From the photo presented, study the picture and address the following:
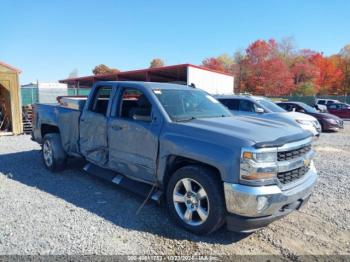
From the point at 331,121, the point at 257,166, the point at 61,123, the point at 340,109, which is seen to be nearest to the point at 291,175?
the point at 257,166

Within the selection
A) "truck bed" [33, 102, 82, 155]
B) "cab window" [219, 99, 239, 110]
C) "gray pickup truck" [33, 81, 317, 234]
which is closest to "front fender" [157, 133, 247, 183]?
"gray pickup truck" [33, 81, 317, 234]

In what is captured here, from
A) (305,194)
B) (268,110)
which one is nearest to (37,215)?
(305,194)

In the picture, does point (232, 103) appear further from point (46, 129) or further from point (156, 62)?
point (156, 62)

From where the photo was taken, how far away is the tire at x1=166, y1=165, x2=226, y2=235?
11.8 ft

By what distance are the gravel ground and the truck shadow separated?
1 centimetres

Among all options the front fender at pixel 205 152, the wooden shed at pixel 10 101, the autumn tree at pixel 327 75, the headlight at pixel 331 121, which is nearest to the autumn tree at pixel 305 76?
the autumn tree at pixel 327 75

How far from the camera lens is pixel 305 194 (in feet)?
12.6

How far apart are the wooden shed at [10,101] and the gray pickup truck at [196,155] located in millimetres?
8371

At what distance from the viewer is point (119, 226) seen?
4055 mm

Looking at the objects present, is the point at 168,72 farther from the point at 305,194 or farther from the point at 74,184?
the point at 305,194

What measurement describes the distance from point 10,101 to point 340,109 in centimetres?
2497

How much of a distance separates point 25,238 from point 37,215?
689 mm

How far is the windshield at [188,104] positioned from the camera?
448cm

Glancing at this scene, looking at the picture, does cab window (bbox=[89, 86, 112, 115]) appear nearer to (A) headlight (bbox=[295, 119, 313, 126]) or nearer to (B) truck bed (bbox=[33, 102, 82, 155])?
(B) truck bed (bbox=[33, 102, 82, 155])
